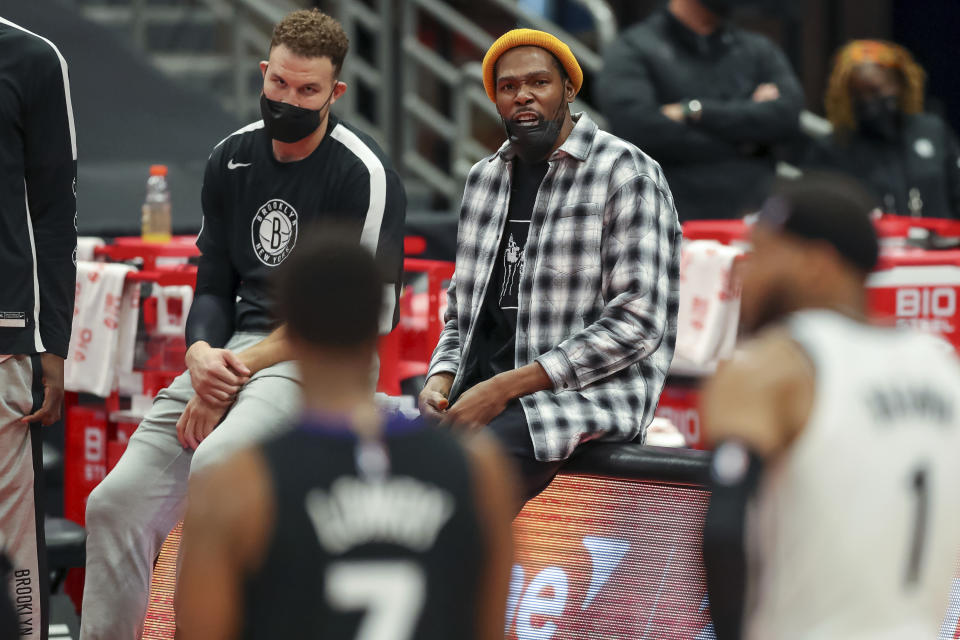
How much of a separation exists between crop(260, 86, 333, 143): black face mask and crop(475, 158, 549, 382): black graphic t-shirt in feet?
2.03

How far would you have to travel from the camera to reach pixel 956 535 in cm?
258

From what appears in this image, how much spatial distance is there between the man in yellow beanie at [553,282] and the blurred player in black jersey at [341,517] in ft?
5.34

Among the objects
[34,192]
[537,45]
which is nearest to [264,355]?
[34,192]

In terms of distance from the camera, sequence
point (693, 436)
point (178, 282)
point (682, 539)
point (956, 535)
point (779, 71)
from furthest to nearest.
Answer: point (779, 71)
point (693, 436)
point (178, 282)
point (682, 539)
point (956, 535)

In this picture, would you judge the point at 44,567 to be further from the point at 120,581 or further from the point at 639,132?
the point at 639,132

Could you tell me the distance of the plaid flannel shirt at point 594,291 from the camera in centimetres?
414

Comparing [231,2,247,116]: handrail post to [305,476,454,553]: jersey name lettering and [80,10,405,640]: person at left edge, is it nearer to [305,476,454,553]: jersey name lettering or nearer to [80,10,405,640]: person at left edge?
[80,10,405,640]: person at left edge

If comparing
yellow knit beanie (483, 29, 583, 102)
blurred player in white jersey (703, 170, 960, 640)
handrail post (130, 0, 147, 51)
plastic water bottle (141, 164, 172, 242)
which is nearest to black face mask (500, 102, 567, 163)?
yellow knit beanie (483, 29, 583, 102)

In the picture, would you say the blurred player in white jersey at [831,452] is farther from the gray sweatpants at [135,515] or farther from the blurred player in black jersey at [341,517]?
the gray sweatpants at [135,515]

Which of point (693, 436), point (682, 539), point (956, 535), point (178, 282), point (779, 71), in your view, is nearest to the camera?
point (956, 535)

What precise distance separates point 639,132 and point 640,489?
3489 mm

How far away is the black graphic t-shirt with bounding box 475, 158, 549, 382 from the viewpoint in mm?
4430

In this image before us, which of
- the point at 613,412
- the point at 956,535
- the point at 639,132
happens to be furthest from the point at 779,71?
the point at 956,535

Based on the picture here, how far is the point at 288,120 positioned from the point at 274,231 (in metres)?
0.33
